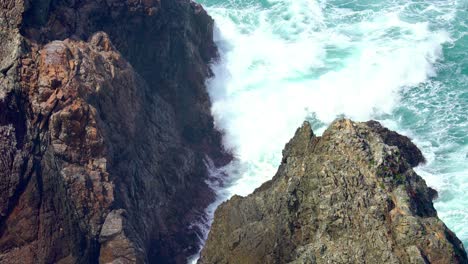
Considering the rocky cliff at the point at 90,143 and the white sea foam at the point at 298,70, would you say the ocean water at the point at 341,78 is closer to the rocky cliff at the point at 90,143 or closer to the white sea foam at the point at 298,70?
the white sea foam at the point at 298,70

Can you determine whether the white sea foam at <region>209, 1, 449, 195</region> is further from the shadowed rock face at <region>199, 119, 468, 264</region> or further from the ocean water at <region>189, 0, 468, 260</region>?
the shadowed rock face at <region>199, 119, 468, 264</region>

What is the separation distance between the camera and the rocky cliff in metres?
24.3

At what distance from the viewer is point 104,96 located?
27.7 m

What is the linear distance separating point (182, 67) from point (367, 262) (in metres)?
21.9

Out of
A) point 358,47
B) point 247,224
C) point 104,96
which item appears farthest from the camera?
point 358,47

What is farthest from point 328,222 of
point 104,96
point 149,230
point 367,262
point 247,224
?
point 104,96

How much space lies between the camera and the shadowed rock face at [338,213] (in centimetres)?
1931

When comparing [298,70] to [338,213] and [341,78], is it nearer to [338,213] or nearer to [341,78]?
[341,78]

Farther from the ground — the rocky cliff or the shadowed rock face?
the rocky cliff

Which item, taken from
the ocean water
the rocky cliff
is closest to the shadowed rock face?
the rocky cliff

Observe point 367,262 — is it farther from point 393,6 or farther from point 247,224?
point 393,6

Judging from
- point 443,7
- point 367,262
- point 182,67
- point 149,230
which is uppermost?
point 443,7

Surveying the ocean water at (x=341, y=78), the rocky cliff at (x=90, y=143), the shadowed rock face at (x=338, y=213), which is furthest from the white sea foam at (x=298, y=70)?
the shadowed rock face at (x=338, y=213)

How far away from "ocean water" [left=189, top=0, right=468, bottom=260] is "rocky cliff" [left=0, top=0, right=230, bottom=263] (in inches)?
151
